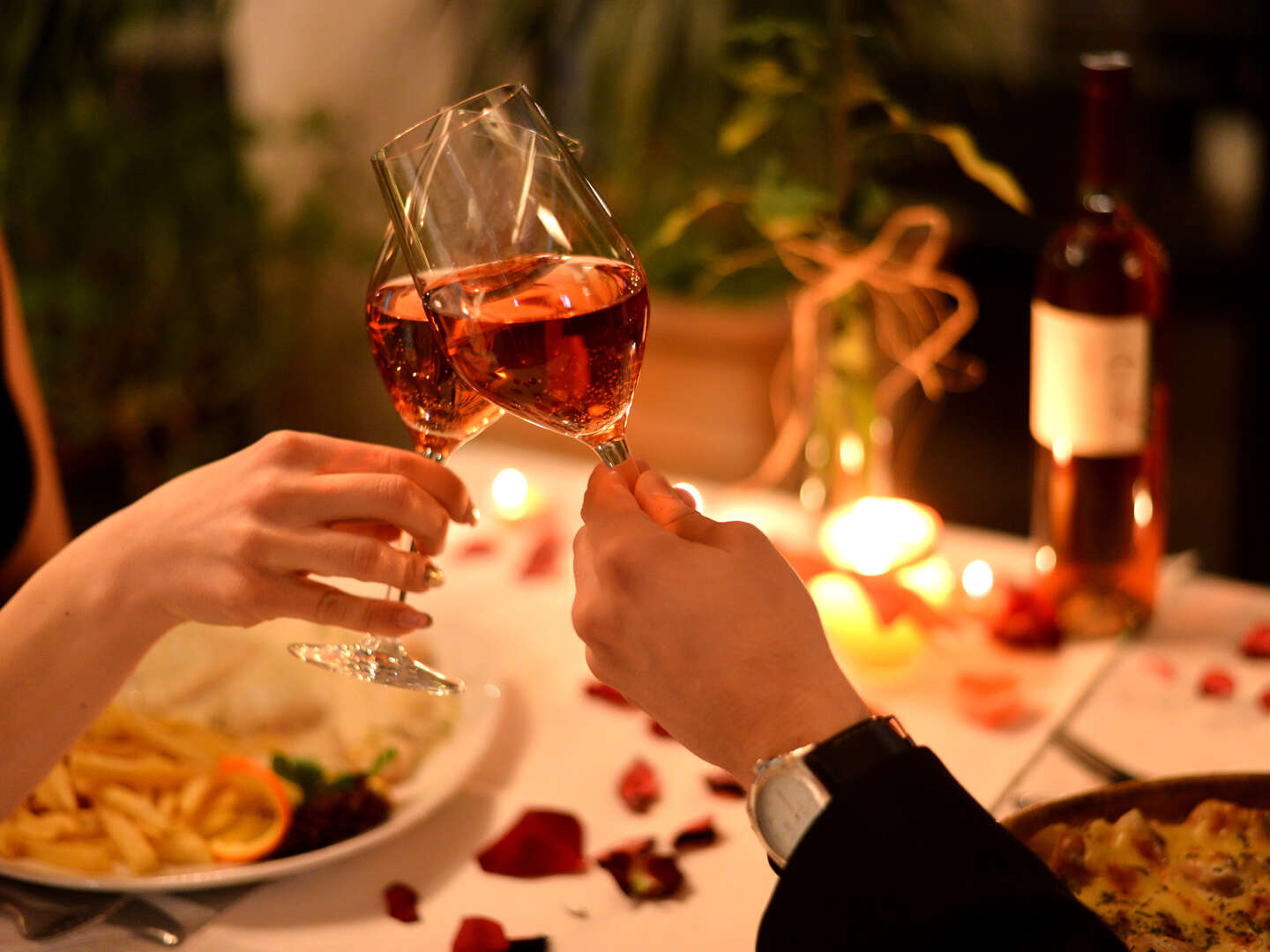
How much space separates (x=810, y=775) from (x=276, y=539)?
14.1 inches

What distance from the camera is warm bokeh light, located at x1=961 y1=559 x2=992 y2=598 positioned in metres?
1.31

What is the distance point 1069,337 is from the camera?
1.15 metres

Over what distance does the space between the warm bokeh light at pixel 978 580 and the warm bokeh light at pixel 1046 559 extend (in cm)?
5

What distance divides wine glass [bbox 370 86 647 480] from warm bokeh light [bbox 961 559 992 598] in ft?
2.26

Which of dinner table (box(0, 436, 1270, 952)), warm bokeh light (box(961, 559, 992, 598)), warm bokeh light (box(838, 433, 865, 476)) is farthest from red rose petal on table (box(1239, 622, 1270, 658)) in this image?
warm bokeh light (box(838, 433, 865, 476))

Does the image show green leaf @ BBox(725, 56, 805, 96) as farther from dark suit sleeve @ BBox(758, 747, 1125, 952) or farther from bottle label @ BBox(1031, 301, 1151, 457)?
dark suit sleeve @ BBox(758, 747, 1125, 952)

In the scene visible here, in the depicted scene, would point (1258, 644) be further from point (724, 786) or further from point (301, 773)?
point (301, 773)

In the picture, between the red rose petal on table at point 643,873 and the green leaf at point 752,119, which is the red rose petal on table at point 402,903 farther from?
the green leaf at point 752,119

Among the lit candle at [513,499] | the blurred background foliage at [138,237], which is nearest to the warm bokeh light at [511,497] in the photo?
the lit candle at [513,499]

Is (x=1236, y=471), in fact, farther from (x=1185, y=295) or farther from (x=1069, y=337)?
(x=1069, y=337)

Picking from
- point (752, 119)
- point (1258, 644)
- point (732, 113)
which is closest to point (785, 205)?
point (752, 119)

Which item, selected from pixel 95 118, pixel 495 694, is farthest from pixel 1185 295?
pixel 495 694

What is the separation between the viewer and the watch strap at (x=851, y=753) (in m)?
0.64

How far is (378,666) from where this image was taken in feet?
2.88
